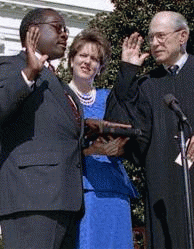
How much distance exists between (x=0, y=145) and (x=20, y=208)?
417 mm

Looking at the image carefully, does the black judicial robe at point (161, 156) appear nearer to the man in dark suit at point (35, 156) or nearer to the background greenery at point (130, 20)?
the man in dark suit at point (35, 156)

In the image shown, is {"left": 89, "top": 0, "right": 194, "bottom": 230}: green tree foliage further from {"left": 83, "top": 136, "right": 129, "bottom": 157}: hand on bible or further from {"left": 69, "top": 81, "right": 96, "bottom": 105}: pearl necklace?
{"left": 83, "top": 136, "right": 129, "bottom": 157}: hand on bible

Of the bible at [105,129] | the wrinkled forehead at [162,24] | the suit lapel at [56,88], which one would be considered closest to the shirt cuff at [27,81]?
the suit lapel at [56,88]

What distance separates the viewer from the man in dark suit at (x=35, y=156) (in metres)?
3.16

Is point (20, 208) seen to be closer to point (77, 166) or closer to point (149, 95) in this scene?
point (77, 166)

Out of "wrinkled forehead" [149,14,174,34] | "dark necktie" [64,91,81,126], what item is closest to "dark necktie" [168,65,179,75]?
"wrinkled forehead" [149,14,174,34]

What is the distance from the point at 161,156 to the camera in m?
4.00

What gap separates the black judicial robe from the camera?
3953 millimetres

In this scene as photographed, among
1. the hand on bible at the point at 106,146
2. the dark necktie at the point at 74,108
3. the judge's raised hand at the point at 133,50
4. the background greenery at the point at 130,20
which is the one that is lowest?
the background greenery at the point at 130,20

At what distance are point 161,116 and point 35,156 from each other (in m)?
1.20

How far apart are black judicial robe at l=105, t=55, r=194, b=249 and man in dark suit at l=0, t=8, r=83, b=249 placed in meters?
0.66

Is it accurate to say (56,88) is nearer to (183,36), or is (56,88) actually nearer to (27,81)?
(27,81)

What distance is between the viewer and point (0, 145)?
3.37 meters

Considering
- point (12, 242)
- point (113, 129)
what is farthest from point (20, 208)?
point (113, 129)
